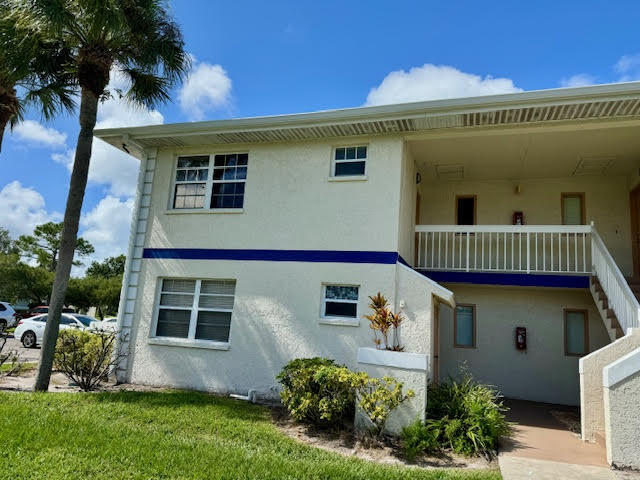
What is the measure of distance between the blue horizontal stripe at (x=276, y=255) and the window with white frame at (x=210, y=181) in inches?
47.4

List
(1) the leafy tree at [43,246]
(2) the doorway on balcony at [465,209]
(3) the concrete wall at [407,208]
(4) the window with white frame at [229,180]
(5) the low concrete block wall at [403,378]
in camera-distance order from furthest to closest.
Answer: (1) the leafy tree at [43,246]
(2) the doorway on balcony at [465,209]
(4) the window with white frame at [229,180]
(3) the concrete wall at [407,208]
(5) the low concrete block wall at [403,378]

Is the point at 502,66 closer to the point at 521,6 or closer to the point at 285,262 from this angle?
the point at 521,6

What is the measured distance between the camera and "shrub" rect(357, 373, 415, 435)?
7238 mm

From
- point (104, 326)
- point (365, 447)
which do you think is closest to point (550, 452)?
point (365, 447)

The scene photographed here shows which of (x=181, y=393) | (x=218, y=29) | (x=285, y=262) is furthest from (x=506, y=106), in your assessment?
(x=181, y=393)

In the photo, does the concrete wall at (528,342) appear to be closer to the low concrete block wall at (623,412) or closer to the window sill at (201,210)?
the low concrete block wall at (623,412)

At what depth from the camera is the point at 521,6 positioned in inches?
372

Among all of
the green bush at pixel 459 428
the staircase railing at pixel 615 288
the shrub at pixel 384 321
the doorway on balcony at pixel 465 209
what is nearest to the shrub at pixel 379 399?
the green bush at pixel 459 428

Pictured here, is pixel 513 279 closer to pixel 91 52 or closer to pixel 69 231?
pixel 69 231

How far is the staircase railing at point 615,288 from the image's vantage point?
815 cm

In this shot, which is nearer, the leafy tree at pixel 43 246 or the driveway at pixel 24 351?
the driveway at pixel 24 351

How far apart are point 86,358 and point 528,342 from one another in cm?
1060

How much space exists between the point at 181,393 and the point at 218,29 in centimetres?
880

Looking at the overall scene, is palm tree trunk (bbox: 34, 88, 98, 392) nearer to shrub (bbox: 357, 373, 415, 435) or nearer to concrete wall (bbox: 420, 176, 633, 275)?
shrub (bbox: 357, 373, 415, 435)
